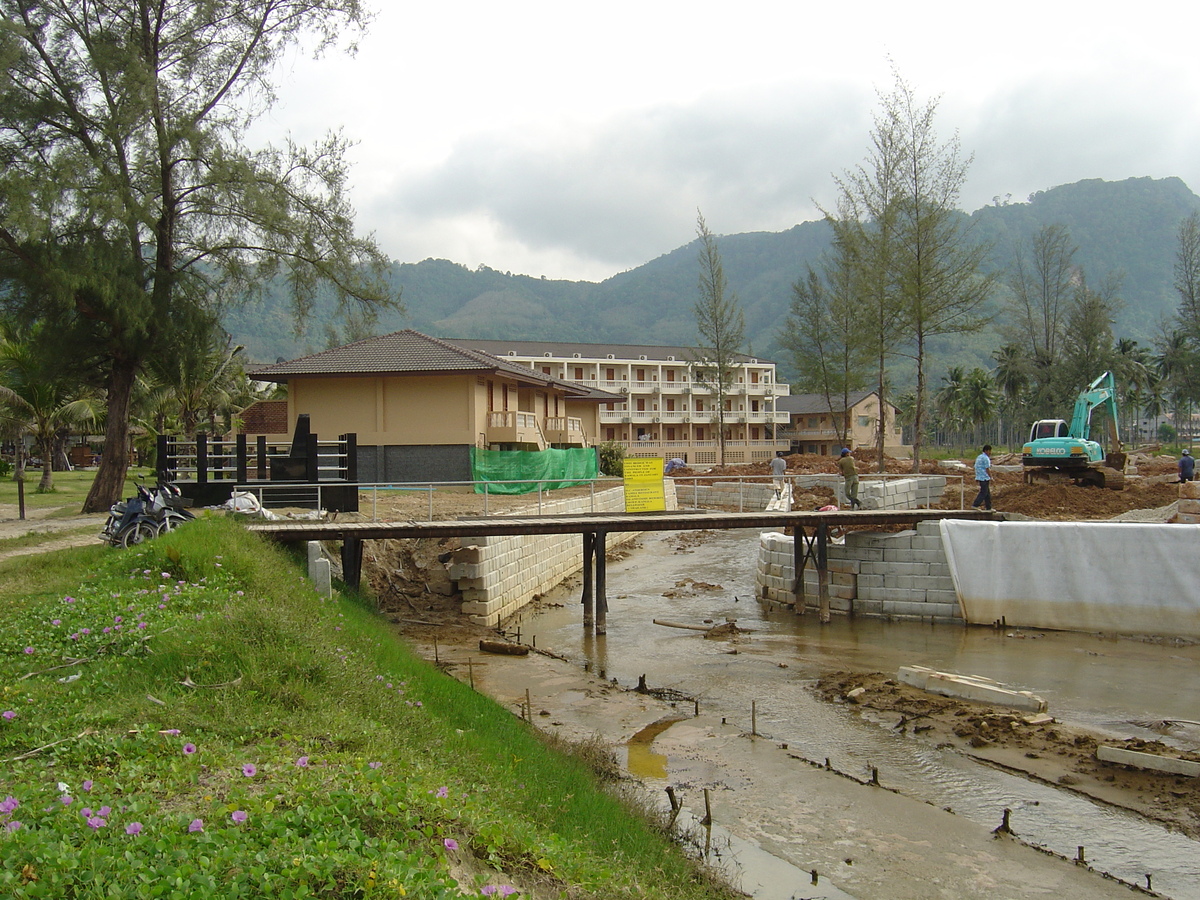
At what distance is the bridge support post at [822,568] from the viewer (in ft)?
68.0

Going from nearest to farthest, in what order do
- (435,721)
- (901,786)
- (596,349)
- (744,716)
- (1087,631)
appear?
(435,721) < (901,786) < (744,716) < (1087,631) < (596,349)

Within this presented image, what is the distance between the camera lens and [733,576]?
27.3 m

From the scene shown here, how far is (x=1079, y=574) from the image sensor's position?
1873 cm


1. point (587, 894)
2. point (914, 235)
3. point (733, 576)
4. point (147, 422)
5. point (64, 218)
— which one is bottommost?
point (733, 576)

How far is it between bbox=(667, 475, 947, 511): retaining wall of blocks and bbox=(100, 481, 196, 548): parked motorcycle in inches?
475

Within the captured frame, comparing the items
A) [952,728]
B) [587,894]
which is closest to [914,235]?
[952,728]

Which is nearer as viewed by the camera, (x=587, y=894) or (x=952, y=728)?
(x=587, y=894)

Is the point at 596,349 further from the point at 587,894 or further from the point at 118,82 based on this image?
the point at 587,894

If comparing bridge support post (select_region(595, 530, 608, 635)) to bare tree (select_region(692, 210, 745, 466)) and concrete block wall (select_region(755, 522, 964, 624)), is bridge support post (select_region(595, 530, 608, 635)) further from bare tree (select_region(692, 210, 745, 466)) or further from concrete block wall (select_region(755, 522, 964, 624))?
bare tree (select_region(692, 210, 745, 466))

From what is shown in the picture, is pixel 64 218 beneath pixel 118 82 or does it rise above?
beneath

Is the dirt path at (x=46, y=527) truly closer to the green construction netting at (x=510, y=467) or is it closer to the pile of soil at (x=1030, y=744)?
the green construction netting at (x=510, y=467)

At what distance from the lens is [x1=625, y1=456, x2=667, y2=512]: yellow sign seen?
67.4ft

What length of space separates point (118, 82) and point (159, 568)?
52.4 ft

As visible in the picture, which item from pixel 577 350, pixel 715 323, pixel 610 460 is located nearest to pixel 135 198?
pixel 610 460
